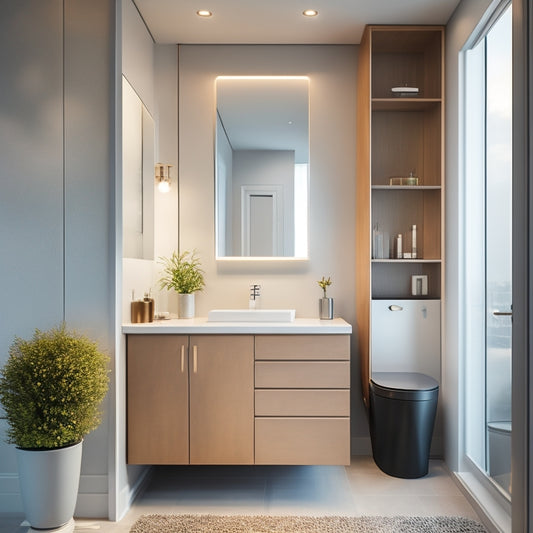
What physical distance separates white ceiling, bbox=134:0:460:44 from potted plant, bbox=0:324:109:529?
2014 millimetres

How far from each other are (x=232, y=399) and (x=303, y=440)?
433mm

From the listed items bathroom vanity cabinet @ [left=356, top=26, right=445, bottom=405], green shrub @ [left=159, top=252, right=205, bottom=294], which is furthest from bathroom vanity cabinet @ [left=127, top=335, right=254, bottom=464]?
bathroom vanity cabinet @ [left=356, top=26, right=445, bottom=405]

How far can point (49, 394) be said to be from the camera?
217 cm

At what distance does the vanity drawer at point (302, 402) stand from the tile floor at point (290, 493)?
1.56ft

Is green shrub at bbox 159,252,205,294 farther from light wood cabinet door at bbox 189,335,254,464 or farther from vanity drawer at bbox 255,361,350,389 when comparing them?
vanity drawer at bbox 255,361,350,389

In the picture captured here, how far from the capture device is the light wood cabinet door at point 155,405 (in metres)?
2.66

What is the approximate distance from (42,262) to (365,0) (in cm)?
223

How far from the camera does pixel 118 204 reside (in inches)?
99.7

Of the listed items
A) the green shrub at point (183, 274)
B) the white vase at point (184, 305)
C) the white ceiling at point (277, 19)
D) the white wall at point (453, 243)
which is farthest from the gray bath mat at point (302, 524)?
the white ceiling at point (277, 19)

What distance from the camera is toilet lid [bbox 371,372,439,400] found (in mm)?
2818

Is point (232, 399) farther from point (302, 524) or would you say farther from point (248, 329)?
point (302, 524)

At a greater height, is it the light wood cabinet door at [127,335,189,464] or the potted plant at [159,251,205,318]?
the potted plant at [159,251,205,318]

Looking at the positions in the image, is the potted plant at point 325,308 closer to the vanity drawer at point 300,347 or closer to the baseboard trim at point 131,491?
the vanity drawer at point 300,347

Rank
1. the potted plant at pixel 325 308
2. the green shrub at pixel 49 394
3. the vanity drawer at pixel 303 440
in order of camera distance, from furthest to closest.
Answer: the potted plant at pixel 325 308, the vanity drawer at pixel 303 440, the green shrub at pixel 49 394
